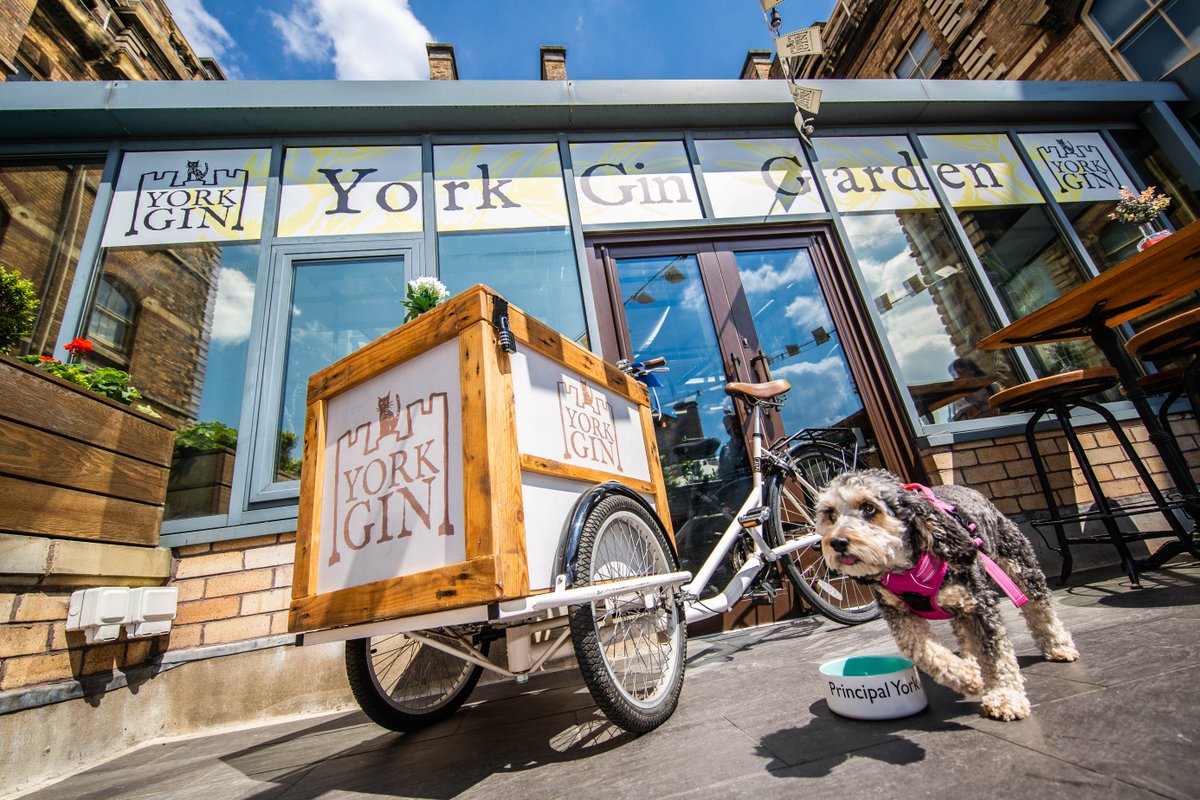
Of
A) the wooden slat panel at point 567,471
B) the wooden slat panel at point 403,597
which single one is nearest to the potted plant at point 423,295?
the wooden slat panel at point 567,471

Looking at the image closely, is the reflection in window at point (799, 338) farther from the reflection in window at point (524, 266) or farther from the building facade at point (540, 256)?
the reflection in window at point (524, 266)

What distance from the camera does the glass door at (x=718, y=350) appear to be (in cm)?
338

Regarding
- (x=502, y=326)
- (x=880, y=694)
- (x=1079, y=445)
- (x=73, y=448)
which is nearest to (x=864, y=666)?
(x=880, y=694)

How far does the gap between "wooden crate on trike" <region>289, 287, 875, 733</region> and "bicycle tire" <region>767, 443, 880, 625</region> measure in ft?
3.03

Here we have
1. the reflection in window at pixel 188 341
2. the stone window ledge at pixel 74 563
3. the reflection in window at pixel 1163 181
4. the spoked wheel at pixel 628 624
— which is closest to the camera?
the spoked wheel at pixel 628 624

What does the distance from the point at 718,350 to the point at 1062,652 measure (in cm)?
258

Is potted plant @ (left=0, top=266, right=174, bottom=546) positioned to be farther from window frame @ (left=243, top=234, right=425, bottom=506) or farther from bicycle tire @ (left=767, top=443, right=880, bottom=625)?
bicycle tire @ (left=767, top=443, right=880, bottom=625)

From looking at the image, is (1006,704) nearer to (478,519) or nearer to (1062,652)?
(1062,652)

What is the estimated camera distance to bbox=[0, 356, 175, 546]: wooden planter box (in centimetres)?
208

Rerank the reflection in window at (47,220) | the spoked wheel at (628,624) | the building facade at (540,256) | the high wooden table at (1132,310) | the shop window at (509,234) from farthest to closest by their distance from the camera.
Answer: the shop window at (509,234) < the reflection in window at (47,220) < the building facade at (540,256) < the high wooden table at (1132,310) < the spoked wheel at (628,624)

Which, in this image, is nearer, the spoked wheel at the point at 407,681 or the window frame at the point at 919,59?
the spoked wheel at the point at 407,681

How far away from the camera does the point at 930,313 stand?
13.7 feet

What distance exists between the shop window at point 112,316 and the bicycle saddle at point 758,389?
395 cm

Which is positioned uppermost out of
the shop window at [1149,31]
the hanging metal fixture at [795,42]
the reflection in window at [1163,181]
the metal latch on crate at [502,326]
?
the shop window at [1149,31]
